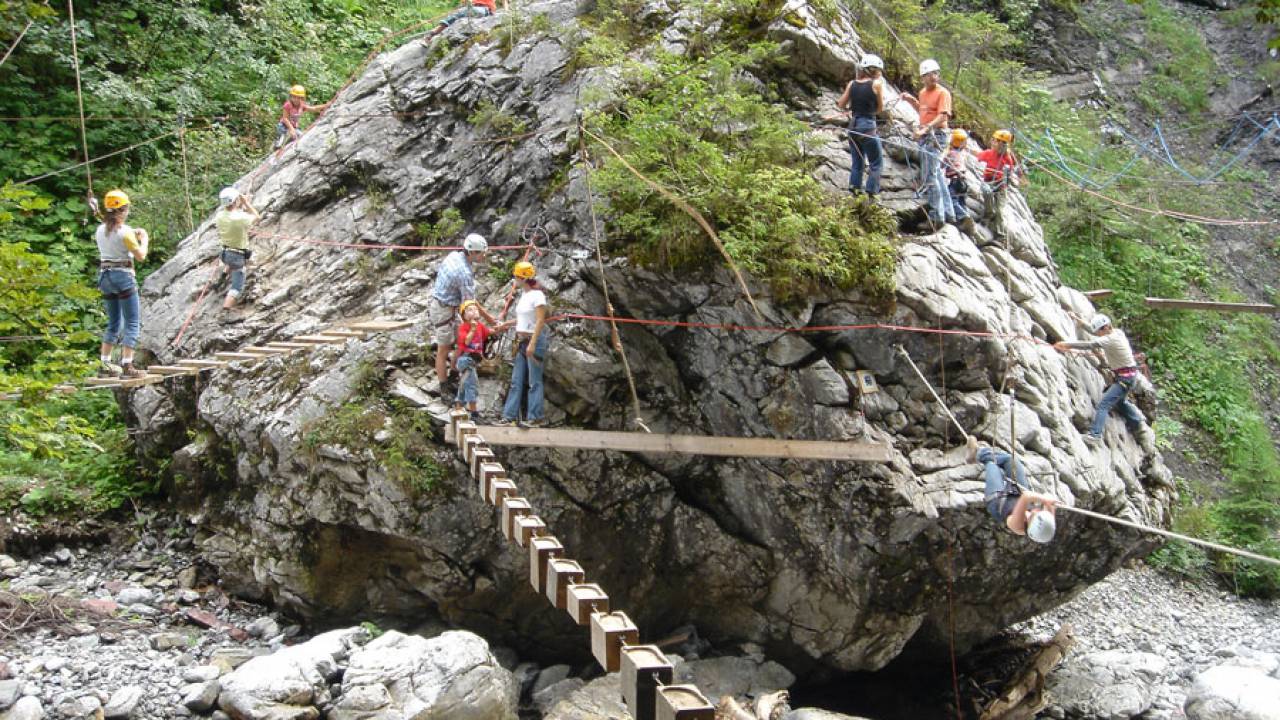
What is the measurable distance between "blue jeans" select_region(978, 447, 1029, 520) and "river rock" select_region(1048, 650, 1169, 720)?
3.41 meters

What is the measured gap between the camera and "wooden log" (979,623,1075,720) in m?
11.0

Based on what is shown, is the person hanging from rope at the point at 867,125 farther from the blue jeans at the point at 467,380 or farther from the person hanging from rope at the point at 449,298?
the blue jeans at the point at 467,380

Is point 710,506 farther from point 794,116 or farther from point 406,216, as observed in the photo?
point 406,216

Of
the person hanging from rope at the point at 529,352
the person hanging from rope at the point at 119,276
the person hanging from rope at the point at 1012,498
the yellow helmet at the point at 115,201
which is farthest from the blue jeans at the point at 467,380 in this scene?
the person hanging from rope at the point at 1012,498

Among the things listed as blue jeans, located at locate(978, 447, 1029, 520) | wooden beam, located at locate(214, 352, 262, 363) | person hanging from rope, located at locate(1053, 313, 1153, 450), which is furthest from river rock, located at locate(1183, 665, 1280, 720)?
wooden beam, located at locate(214, 352, 262, 363)

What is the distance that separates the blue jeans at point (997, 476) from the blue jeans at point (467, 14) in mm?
10338

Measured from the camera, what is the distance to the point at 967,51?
51.4ft

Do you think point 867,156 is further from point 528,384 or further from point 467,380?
point 467,380

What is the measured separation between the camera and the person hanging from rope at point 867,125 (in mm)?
10867

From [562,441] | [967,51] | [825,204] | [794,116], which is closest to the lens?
[562,441]

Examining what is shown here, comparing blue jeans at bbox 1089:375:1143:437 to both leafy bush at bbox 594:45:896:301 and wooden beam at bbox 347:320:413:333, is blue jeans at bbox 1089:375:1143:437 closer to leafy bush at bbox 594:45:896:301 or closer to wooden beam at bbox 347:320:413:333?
leafy bush at bbox 594:45:896:301

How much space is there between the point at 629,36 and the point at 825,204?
4.14 metres

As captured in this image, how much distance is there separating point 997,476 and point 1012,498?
30 cm

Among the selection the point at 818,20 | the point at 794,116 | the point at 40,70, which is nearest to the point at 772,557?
the point at 794,116
